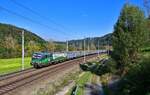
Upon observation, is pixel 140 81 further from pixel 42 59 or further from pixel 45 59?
pixel 45 59

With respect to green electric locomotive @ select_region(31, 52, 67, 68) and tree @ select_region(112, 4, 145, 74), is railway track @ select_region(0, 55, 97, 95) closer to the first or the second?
tree @ select_region(112, 4, 145, 74)

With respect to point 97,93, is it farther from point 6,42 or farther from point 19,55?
point 6,42

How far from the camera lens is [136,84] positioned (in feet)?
78.3

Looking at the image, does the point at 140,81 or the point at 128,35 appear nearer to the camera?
the point at 140,81

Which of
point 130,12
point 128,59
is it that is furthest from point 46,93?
point 130,12

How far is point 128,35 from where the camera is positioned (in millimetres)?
42031

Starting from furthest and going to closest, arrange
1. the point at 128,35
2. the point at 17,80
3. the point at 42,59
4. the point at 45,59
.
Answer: the point at 45,59 < the point at 42,59 < the point at 17,80 < the point at 128,35

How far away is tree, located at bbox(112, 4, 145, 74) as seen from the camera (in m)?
Result: 41.6

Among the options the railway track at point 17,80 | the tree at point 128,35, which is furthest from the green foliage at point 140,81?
the tree at point 128,35

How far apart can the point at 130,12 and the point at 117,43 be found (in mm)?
4273

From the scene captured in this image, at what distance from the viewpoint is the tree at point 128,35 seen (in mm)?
41594

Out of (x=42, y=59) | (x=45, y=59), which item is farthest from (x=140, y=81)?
(x=45, y=59)

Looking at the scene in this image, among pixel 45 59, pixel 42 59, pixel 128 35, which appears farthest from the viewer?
pixel 45 59

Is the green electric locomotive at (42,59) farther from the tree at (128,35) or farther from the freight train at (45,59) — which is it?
the tree at (128,35)
